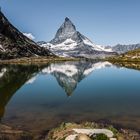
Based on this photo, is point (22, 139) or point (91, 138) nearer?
point (91, 138)

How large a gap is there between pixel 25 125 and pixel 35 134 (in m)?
5.55

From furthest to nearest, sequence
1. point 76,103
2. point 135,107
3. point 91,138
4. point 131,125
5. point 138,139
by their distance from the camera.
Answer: point 76,103, point 135,107, point 131,125, point 138,139, point 91,138

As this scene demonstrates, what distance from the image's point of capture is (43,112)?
5056 centimetres

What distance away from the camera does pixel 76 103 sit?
60.1 m

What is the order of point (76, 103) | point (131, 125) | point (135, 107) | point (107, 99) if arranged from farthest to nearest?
point (107, 99) < point (76, 103) < point (135, 107) < point (131, 125)

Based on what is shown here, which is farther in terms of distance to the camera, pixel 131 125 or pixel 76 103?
pixel 76 103

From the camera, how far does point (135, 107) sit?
54.1 metres

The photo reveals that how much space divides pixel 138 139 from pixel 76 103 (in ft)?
90.9

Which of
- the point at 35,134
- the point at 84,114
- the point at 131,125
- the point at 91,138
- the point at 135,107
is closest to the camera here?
the point at 91,138

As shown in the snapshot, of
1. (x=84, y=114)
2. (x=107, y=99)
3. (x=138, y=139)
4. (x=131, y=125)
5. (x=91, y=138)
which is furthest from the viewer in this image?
(x=107, y=99)

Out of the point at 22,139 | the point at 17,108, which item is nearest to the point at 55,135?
the point at 22,139

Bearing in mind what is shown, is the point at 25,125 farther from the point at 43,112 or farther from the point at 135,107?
the point at 135,107

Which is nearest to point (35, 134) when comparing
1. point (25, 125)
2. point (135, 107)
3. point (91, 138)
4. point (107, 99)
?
point (25, 125)

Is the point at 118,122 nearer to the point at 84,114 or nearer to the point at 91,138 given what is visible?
the point at 84,114
